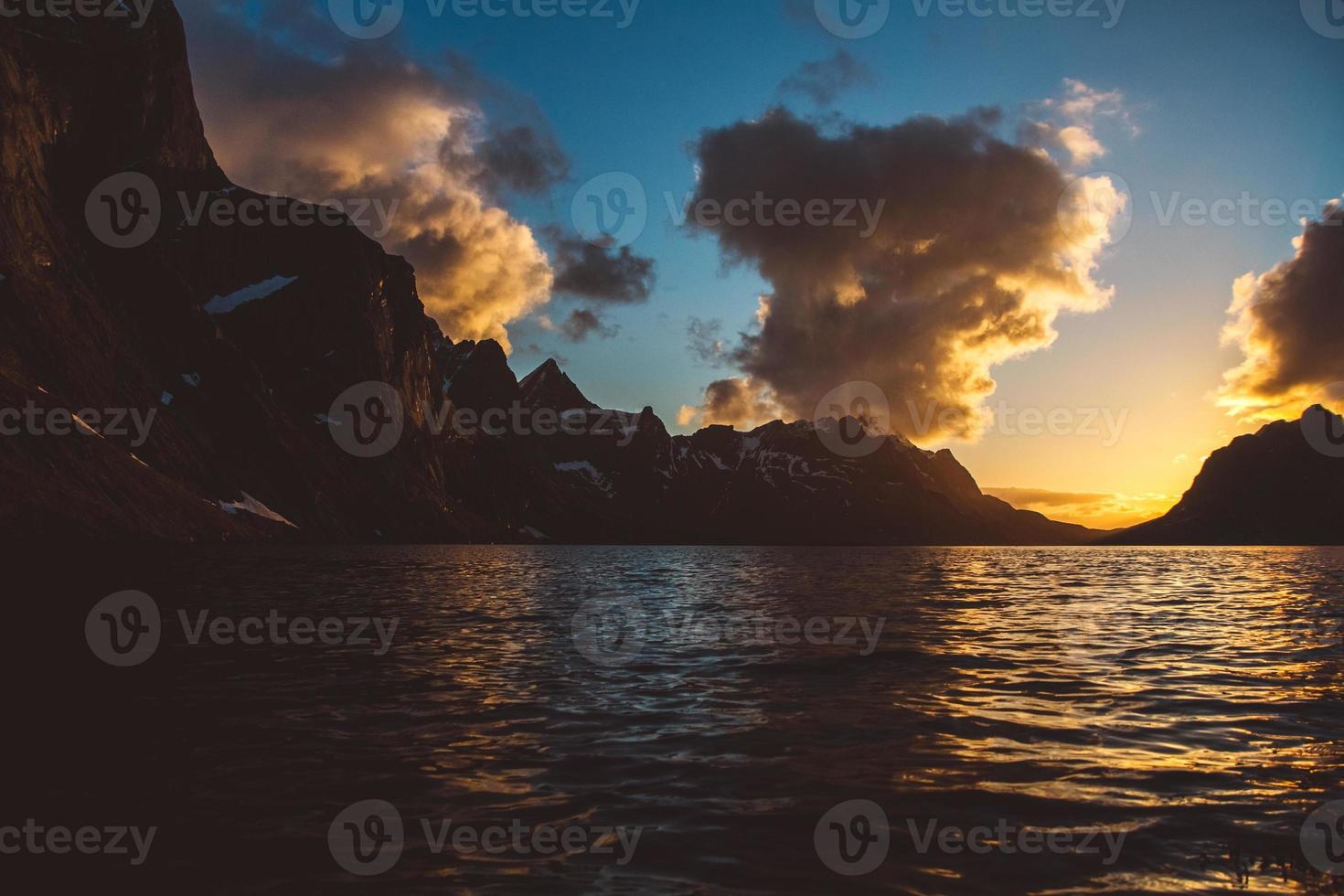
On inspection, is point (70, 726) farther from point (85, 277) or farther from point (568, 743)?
point (85, 277)

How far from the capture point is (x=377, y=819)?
8.87 meters

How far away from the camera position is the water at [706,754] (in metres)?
7.58

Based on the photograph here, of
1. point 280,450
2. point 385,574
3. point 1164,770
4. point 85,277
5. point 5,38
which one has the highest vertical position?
point 5,38

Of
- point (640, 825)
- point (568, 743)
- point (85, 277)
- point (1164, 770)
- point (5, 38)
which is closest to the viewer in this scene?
point (640, 825)

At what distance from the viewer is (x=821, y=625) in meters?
28.6

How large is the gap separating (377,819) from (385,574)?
192 feet

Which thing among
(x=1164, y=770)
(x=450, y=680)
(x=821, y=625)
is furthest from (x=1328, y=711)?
(x=450, y=680)

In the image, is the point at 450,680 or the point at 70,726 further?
the point at 450,680

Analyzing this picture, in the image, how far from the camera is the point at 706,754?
38.2ft

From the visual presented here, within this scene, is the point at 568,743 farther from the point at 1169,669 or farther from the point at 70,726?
the point at 1169,669

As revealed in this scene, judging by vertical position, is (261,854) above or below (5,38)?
below

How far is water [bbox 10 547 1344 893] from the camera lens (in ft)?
24.9

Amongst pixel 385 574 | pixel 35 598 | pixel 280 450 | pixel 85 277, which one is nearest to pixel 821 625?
pixel 35 598

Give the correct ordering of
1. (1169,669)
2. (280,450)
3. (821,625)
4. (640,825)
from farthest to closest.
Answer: (280,450) < (821,625) < (1169,669) < (640,825)
